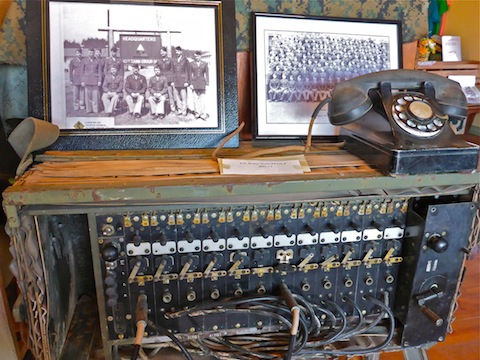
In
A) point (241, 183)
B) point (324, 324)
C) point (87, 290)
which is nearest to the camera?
point (241, 183)

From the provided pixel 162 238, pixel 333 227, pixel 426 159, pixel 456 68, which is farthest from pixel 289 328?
pixel 456 68

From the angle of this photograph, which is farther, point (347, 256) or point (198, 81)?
point (198, 81)

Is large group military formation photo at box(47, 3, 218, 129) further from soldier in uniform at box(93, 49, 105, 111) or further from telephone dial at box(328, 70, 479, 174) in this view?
telephone dial at box(328, 70, 479, 174)

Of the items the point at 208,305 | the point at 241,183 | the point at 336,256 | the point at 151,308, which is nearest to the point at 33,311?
the point at 151,308

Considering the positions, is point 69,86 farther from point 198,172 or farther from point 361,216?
point 361,216

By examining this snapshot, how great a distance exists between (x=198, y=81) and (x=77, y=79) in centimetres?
29

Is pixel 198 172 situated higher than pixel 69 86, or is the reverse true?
pixel 69 86

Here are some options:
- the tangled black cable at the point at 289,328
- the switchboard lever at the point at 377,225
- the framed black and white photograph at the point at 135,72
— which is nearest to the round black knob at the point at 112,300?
the tangled black cable at the point at 289,328

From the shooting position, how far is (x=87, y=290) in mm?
1163

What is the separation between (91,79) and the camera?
1021mm

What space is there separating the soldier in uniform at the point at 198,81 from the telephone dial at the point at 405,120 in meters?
0.33

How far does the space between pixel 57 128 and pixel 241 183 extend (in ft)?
1.51

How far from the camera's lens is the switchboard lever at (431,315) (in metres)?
0.96

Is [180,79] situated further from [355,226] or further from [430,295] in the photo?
[430,295]
